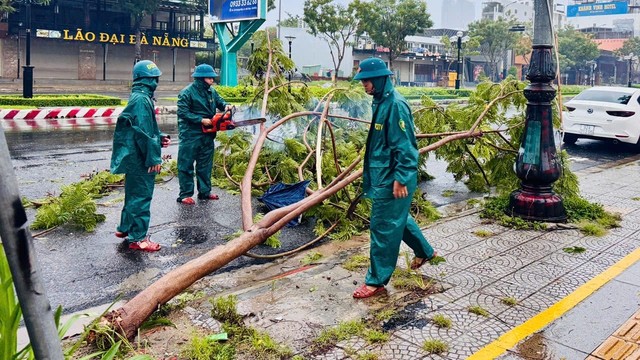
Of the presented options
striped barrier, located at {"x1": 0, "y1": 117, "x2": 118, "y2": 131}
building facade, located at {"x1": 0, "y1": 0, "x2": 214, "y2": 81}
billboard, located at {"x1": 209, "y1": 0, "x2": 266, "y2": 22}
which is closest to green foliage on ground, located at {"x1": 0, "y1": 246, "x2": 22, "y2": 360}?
striped barrier, located at {"x1": 0, "y1": 117, "x2": 118, "y2": 131}

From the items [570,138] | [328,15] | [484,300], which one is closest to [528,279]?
[484,300]

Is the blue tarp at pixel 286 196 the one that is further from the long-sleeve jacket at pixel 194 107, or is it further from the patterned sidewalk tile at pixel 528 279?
the patterned sidewalk tile at pixel 528 279

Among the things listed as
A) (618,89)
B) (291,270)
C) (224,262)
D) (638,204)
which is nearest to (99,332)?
(224,262)

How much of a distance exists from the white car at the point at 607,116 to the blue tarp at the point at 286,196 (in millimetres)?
8844

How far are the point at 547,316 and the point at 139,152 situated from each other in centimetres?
390

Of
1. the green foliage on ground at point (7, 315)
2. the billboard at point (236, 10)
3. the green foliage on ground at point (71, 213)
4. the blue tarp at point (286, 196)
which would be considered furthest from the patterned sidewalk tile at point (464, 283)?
the billboard at point (236, 10)

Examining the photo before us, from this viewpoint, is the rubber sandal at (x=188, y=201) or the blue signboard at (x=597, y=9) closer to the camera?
the rubber sandal at (x=188, y=201)

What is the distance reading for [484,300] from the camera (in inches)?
182

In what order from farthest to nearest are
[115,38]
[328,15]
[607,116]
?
[328,15] → [115,38] → [607,116]

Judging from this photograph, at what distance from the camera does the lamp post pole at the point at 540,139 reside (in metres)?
6.91

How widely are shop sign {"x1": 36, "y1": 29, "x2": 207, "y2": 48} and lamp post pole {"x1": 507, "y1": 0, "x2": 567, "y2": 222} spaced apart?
40047 millimetres

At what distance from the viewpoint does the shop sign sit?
4069 cm

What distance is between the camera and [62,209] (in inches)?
262

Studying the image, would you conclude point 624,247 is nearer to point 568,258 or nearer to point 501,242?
point 568,258
